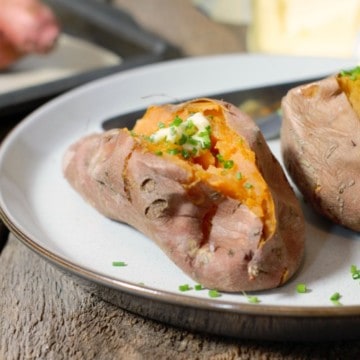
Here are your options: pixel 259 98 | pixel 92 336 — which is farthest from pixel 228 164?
pixel 259 98

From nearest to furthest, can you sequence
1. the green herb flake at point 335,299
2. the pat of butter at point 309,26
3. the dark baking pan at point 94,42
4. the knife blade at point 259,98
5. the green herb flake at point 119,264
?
the green herb flake at point 335,299 < the green herb flake at point 119,264 < the knife blade at point 259,98 < the dark baking pan at point 94,42 < the pat of butter at point 309,26

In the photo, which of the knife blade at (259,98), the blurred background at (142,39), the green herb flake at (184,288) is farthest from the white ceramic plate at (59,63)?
the green herb flake at (184,288)

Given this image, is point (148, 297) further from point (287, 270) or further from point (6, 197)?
point (6, 197)

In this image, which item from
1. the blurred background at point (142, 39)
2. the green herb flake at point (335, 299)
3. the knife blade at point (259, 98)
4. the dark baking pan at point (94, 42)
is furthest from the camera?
the blurred background at point (142, 39)

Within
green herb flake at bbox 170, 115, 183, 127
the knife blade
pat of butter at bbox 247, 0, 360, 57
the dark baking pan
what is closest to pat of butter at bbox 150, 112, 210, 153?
green herb flake at bbox 170, 115, 183, 127

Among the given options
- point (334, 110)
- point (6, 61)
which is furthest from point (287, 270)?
point (6, 61)

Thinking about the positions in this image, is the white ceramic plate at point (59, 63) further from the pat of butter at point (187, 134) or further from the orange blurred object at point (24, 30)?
the pat of butter at point (187, 134)
